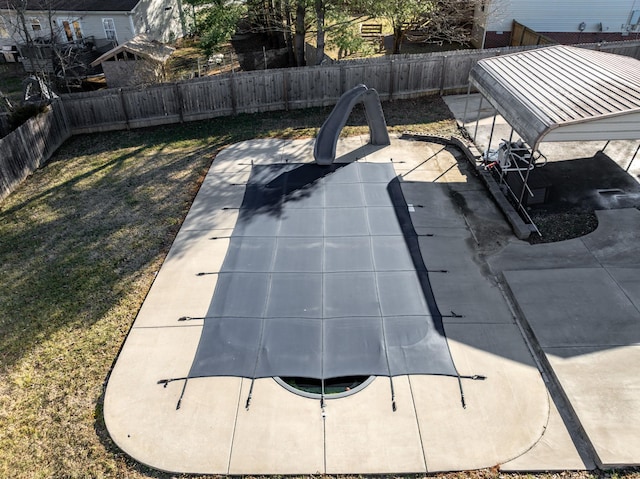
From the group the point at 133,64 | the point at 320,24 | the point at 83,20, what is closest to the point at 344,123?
the point at 320,24

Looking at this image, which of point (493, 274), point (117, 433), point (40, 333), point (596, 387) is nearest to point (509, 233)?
point (493, 274)

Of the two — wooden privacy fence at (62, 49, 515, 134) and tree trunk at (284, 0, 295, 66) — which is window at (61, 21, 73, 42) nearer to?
wooden privacy fence at (62, 49, 515, 134)

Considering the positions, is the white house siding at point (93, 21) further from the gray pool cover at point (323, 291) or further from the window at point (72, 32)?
the gray pool cover at point (323, 291)

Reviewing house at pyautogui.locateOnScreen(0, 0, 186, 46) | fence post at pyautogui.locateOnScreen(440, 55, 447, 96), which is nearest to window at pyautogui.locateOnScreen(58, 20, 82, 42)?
house at pyautogui.locateOnScreen(0, 0, 186, 46)

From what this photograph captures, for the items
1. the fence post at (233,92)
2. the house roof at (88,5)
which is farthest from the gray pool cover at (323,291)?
the house roof at (88,5)

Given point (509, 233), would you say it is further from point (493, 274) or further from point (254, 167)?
point (254, 167)

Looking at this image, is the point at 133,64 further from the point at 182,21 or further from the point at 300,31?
the point at 182,21
